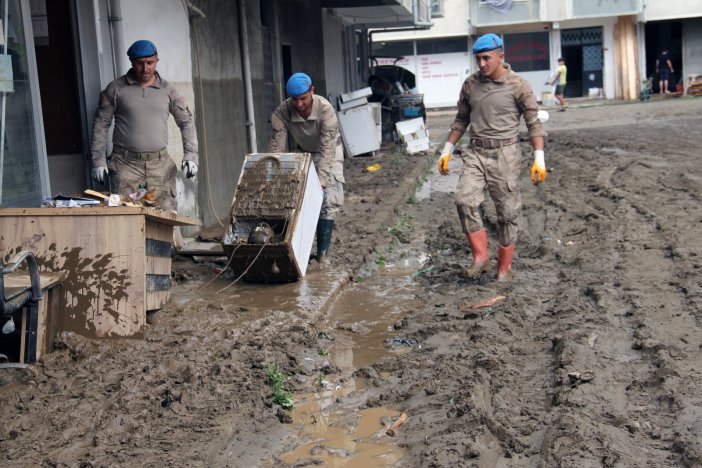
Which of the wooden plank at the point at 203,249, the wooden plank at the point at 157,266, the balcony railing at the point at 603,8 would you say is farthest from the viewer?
the balcony railing at the point at 603,8

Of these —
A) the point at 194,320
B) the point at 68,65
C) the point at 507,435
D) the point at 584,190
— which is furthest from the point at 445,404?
the point at 584,190

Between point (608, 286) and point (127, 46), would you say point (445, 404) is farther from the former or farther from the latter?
point (127, 46)

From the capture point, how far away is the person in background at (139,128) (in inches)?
286

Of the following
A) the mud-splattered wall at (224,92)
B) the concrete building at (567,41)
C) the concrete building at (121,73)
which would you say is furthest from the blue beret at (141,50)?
the concrete building at (567,41)

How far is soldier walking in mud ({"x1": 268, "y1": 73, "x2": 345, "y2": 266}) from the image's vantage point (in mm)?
7762

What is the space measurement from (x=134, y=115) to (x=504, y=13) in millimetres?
33324

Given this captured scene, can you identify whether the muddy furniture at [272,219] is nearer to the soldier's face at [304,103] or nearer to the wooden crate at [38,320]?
the soldier's face at [304,103]

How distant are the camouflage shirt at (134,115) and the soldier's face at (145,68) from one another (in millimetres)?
67

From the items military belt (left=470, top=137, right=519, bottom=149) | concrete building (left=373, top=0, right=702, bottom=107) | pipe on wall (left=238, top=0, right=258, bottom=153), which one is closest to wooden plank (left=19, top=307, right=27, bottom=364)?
military belt (left=470, top=137, right=519, bottom=149)

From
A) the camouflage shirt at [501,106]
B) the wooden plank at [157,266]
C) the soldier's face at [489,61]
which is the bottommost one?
the wooden plank at [157,266]

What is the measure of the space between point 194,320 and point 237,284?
1.27m

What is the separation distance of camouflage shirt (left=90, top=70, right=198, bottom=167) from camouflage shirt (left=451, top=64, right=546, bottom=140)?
7.92ft

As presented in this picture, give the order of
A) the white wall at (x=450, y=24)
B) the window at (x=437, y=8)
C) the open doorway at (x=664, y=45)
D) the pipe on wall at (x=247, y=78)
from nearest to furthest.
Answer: the pipe on wall at (x=247, y=78)
the window at (x=437, y=8)
the open doorway at (x=664, y=45)
the white wall at (x=450, y=24)

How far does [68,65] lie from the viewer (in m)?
7.79
